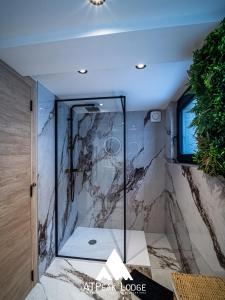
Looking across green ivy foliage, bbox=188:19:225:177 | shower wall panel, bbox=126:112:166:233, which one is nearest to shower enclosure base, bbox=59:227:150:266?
shower wall panel, bbox=126:112:166:233

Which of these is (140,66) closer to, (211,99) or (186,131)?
(211,99)

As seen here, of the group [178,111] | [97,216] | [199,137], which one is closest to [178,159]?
[178,111]

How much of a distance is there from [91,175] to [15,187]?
4.93 feet

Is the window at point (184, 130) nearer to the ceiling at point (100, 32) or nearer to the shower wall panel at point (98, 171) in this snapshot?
the ceiling at point (100, 32)

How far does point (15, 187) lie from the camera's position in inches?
60.9

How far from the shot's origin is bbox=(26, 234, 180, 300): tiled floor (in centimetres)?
167

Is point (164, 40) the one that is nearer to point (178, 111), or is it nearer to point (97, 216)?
point (178, 111)

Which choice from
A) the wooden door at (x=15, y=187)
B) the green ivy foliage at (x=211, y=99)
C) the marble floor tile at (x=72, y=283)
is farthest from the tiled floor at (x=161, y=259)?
the green ivy foliage at (x=211, y=99)

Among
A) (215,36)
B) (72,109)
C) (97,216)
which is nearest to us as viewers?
(215,36)

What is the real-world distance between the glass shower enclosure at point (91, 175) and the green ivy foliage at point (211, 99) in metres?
1.50

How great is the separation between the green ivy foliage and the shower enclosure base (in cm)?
178

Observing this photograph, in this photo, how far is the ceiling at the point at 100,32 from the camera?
0.95 metres

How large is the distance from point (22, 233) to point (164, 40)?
1971 mm

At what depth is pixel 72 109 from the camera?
273cm
